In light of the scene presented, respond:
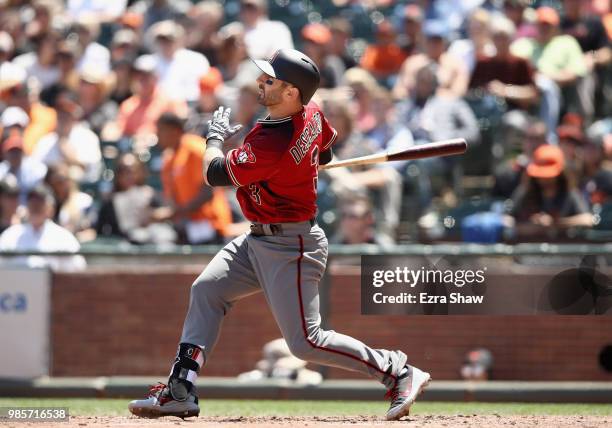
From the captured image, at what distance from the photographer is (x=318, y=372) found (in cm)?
859

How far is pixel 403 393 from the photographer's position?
19.9 feet

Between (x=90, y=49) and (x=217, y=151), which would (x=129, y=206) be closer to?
(x=90, y=49)

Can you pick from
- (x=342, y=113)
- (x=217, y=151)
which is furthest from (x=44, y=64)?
(x=217, y=151)

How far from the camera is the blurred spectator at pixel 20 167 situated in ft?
34.6

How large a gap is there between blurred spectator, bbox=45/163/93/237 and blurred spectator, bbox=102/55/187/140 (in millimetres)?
1153

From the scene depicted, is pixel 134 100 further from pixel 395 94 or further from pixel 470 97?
pixel 470 97

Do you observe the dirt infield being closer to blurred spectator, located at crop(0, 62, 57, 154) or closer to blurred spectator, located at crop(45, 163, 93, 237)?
blurred spectator, located at crop(45, 163, 93, 237)

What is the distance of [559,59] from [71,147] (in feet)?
15.3

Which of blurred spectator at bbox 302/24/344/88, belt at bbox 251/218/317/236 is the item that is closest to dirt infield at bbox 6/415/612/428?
belt at bbox 251/218/317/236

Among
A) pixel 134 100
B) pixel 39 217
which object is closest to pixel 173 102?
pixel 134 100

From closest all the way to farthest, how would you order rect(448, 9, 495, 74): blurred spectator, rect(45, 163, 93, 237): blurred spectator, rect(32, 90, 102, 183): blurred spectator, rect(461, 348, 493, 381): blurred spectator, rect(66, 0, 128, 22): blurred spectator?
rect(461, 348, 493, 381): blurred spectator
rect(45, 163, 93, 237): blurred spectator
rect(32, 90, 102, 183): blurred spectator
rect(448, 9, 495, 74): blurred spectator
rect(66, 0, 128, 22): blurred spectator

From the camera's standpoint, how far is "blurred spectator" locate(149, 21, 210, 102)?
11523 mm

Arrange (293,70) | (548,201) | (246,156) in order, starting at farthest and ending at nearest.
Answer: (548,201)
(293,70)
(246,156)

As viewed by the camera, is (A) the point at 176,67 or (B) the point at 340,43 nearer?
(A) the point at 176,67
